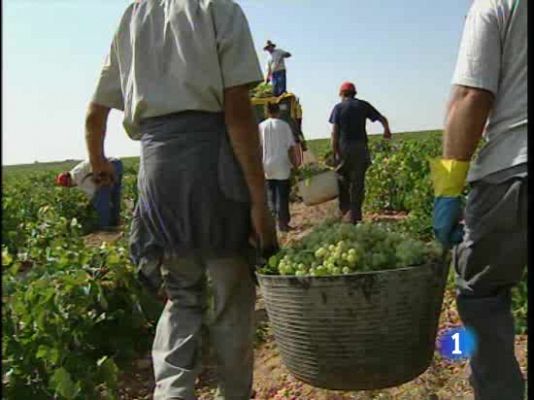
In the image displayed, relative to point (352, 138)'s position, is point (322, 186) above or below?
below

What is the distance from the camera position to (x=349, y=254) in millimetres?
2584

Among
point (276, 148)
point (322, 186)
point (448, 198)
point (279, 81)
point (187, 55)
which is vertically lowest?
point (322, 186)

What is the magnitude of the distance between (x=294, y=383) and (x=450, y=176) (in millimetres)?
1534

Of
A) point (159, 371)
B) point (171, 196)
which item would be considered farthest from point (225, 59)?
point (159, 371)

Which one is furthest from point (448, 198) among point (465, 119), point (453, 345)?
point (453, 345)

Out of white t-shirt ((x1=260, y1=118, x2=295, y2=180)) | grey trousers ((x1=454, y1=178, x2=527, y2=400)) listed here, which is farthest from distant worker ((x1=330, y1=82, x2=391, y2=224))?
grey trousers ((x1=454, y1=178, x2=527, y2=400))

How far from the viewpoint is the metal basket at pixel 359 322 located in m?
2.51

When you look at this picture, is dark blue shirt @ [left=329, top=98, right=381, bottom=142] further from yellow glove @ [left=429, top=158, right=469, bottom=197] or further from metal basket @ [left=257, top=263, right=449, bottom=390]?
yellow glove @ [left=429, top=158, right=469, bottom=197]

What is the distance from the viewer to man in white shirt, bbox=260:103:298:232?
816 centimetres

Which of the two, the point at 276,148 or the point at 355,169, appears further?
the point at 355,169

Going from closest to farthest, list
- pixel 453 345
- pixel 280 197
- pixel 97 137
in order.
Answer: pixel 97 137, pixel 453 345, pixel 280 197

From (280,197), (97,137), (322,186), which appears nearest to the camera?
(97,137)

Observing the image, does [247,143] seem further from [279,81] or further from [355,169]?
[279,81]

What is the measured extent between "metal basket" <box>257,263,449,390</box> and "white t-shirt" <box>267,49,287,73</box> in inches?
416
